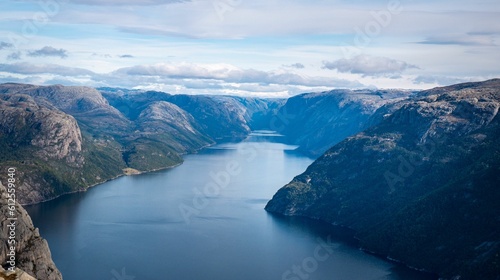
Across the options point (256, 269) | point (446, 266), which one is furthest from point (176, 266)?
point (446, 266)

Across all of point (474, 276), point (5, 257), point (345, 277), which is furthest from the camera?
point (345, 277)

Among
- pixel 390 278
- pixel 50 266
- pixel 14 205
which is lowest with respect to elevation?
pixel 390 278

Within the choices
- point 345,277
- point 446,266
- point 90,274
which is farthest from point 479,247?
point 90,274

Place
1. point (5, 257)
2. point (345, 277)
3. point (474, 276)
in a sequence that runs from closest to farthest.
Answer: point (5, 257) < point (474, 276) < point (345, 277)

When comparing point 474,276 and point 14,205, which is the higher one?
point 14,205

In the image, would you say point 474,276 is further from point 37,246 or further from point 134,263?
point 37,246

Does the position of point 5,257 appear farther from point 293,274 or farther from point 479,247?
point 479,247

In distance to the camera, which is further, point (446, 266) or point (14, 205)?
point (446, 266)
